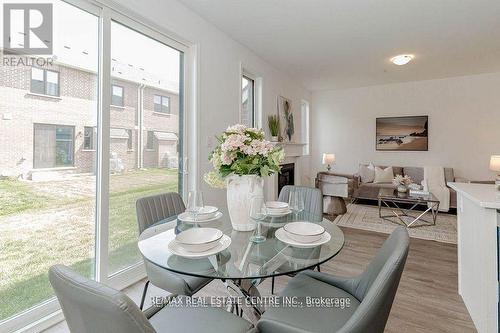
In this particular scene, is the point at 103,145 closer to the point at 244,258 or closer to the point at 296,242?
the point at 244,258

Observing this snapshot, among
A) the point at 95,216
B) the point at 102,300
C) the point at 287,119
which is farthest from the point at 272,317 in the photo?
the point at 287,119

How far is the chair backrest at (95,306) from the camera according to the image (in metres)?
0.62

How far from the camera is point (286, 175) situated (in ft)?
16.8

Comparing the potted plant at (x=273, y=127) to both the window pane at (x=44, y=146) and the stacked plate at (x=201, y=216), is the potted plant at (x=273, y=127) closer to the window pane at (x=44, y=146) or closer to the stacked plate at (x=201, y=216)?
the stacked plate at (x=201, y=216)

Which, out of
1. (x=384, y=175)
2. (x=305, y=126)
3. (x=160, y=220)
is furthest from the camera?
(x=305, y=126)

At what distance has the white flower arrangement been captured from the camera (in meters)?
1.44

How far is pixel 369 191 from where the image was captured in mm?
5227

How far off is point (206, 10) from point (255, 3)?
53 cm

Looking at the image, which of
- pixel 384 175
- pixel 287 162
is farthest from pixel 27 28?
pixel 384 175

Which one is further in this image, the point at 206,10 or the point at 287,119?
the point at 287,119

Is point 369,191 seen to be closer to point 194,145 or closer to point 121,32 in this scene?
point 194,145

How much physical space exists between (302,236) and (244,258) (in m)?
0.30

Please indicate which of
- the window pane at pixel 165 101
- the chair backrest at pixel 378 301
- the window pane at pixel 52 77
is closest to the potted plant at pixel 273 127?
the window pane at pixel 165 101

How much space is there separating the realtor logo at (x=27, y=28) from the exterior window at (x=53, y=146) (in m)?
0.50
